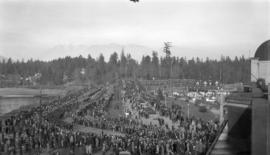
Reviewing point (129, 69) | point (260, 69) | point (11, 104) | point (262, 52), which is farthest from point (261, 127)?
point (129, 69)

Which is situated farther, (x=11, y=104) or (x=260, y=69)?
(x=11, y=104)

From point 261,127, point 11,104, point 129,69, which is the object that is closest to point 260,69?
point 261,127

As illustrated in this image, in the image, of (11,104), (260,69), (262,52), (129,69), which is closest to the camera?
(260,69)

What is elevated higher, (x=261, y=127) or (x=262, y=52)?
(x=262, y=52)

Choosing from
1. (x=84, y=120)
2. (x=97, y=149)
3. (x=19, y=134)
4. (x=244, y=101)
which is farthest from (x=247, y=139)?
(x=84, y=120)

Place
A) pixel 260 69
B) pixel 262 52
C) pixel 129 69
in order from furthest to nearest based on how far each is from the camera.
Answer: pixel 129 69
pixel 262 52
pixel 260 69

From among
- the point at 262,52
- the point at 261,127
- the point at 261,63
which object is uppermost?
the point at 262,52

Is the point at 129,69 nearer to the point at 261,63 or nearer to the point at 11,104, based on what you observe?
the point at 11,104

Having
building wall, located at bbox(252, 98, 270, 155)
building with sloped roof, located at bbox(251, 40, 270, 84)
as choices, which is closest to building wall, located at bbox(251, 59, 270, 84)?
building with sloped roof, located at bbox(251, 40, 270, 84)

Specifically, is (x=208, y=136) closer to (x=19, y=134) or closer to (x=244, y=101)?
(x=244, y=101)

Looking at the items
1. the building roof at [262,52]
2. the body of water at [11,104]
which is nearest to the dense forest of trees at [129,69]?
the body of water at [11,104]
